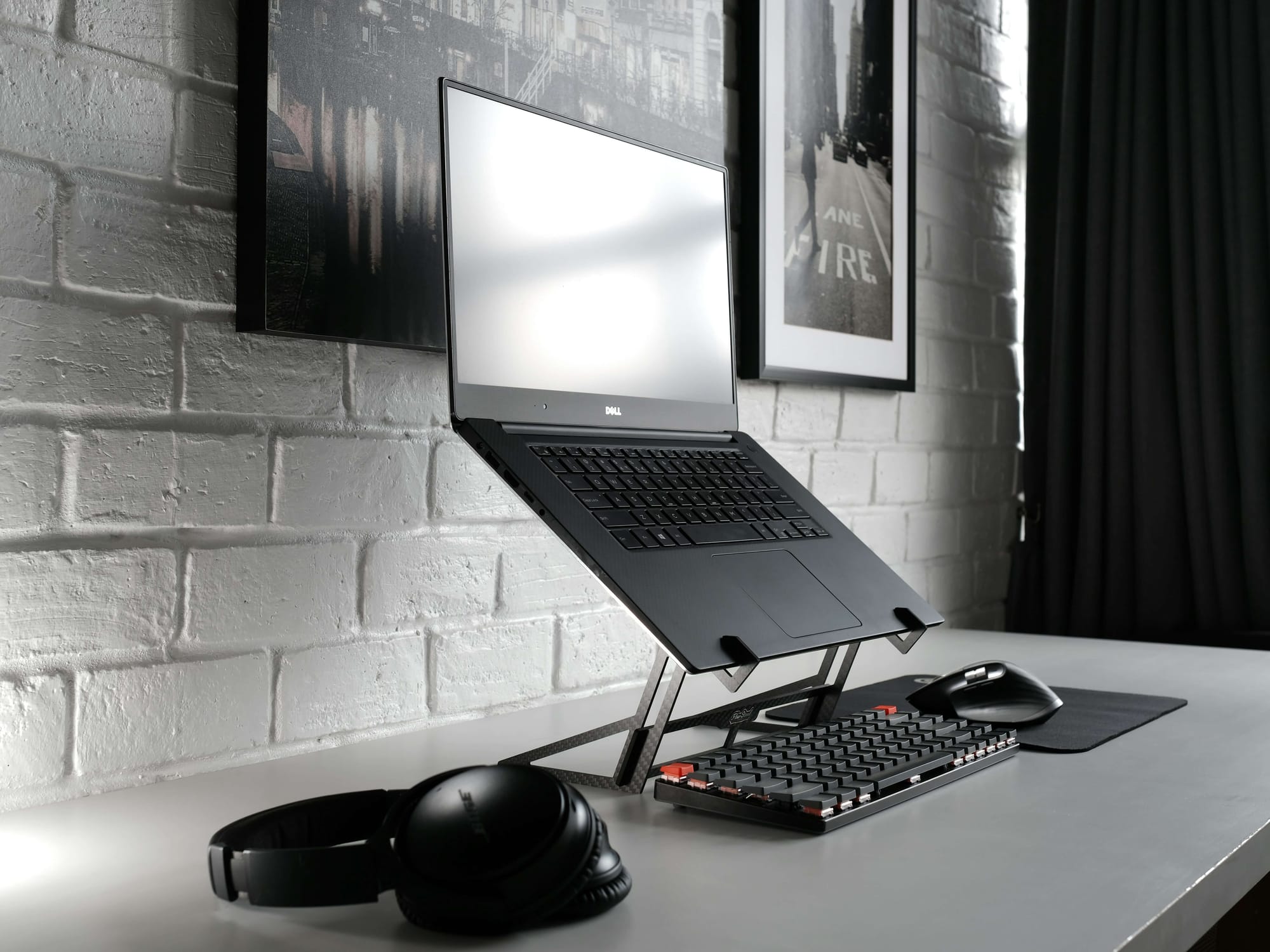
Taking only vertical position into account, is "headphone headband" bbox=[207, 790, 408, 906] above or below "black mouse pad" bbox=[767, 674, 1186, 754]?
above

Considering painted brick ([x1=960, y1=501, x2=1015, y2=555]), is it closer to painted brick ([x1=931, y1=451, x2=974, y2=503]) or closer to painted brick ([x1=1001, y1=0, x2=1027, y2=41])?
painted brick ([x1=931, y1=451, x2=974, y2=503])

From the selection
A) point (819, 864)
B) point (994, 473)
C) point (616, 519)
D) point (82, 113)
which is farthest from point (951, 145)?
point (819, 864)

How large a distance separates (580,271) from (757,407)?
0.61 m

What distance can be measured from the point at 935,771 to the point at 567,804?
0.34 m

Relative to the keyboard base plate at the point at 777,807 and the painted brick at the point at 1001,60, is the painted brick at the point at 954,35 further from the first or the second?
the keyboard base plate at the point at 777,807

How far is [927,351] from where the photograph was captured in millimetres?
1937

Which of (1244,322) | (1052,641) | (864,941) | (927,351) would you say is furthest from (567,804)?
(1244,322)

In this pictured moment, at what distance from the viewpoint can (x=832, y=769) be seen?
75cm

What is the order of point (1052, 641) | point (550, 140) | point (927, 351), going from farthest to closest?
point (927, 351), point (1052, 641), point (550, 140)

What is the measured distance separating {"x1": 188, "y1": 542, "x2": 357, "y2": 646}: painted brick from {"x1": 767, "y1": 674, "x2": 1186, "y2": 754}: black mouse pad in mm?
405

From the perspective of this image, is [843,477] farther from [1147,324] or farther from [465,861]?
[465,861]

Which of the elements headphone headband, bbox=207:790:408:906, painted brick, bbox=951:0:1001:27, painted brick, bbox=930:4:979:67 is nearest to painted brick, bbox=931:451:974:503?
painted brick, bbox=930:4:979:67

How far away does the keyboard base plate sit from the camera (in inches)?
26.9

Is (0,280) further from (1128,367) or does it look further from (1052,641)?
(1128,367)
